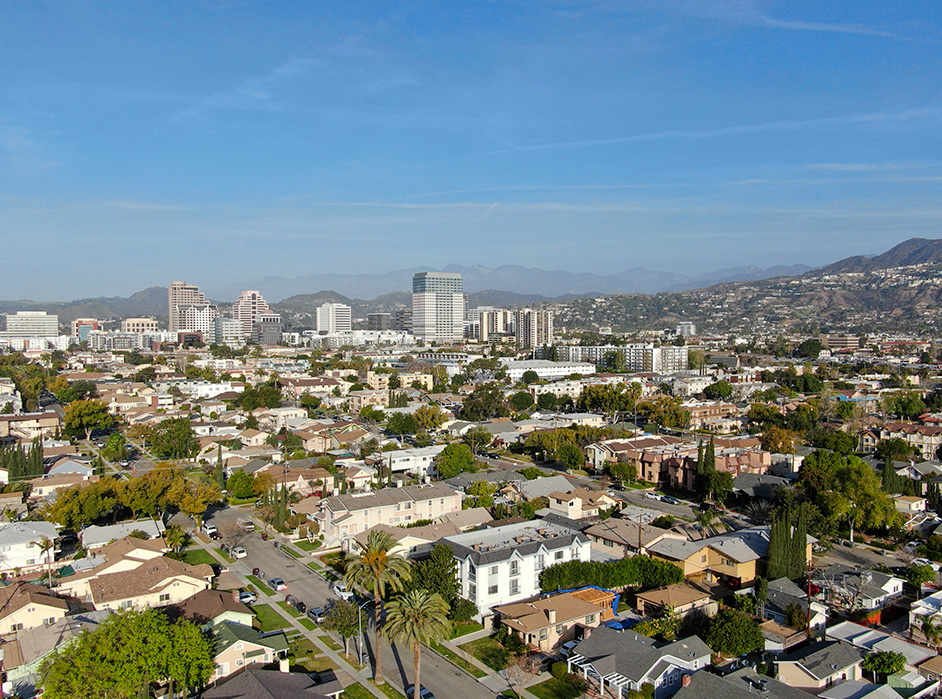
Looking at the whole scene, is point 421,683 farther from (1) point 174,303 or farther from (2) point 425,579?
(1) point 174,303

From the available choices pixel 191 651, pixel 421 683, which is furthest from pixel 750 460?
pixel 191 651

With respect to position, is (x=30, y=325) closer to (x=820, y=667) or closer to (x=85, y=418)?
(x=85, y=418)

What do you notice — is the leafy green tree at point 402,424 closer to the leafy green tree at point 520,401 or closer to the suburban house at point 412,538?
the leafy green tree at point 520,401

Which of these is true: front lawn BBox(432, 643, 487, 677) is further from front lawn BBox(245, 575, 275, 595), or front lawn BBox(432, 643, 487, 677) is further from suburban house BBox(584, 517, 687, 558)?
suburban house BBox(584, 517, 687, 558)

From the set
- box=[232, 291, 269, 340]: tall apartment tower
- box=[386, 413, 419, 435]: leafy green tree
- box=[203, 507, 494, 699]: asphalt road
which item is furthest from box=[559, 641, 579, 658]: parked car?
box=[232, 291, 269, 340]: tall apartment tower

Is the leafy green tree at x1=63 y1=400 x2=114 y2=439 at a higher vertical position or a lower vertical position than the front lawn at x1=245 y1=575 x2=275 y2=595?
higher

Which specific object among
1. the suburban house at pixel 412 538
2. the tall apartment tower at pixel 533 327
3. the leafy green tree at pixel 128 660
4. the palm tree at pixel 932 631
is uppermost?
the tall apartment tower at pixel 533 327

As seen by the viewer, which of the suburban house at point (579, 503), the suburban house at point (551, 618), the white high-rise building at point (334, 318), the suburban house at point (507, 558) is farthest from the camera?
the white high-rise building at point (334, 318)

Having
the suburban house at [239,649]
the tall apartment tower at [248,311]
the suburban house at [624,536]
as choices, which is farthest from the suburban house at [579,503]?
the tall apartment tower at [248,311]
